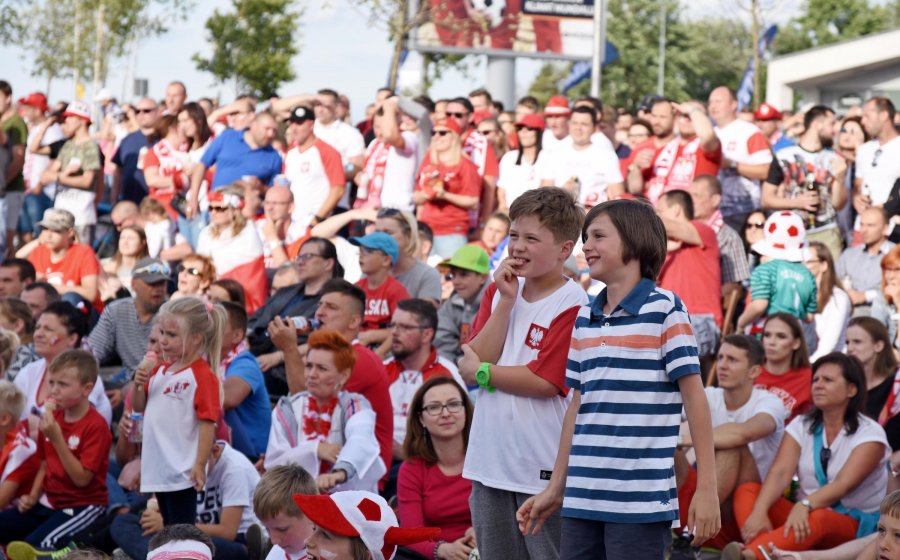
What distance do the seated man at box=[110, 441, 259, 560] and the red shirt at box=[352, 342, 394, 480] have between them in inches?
26.7

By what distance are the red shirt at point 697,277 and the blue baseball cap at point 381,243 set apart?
1.88 meters

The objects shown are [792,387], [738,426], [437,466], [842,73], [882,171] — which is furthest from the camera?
[842,73]

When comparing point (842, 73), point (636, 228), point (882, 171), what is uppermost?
point (842, 73)

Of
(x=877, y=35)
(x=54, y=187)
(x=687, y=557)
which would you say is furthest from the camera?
(x=877, y=35)

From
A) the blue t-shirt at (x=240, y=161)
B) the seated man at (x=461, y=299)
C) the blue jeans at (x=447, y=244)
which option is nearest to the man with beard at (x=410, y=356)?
the seated man at (x=461, y=299)

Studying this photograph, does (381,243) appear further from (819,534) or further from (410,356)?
(819,534)

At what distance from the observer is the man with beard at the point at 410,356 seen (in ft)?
24.6

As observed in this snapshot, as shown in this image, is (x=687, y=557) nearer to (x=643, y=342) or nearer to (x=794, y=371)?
(x=794, y=371)

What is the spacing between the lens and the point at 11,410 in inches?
294

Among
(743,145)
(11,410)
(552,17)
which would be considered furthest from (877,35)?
(11,410)

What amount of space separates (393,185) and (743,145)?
317cm

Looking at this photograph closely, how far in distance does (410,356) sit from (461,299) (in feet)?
4.17

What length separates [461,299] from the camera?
8.80 m

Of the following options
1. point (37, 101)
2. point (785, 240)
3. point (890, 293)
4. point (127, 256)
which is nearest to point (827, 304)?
point (890, 293)
